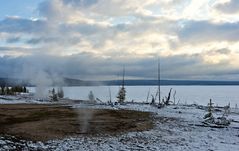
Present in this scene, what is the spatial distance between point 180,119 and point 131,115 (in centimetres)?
388

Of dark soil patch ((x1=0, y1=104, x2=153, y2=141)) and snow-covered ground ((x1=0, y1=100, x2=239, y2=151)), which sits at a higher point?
dark soil patch ((x1=0, y1=104, x2=153, y2=141))

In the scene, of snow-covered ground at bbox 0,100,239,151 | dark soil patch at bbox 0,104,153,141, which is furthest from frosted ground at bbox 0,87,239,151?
dark soil patch at bbox 0,104,153,141

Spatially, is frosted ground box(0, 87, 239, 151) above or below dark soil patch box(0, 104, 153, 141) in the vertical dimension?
below

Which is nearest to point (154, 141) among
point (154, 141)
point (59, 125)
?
point (154, 141)

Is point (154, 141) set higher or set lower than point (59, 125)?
lower

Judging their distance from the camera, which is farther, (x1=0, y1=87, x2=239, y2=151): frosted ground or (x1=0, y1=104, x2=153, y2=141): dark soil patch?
(x1=0, y1=104, x2=153, y2=141): dark soil patch

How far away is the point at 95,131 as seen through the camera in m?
20.7

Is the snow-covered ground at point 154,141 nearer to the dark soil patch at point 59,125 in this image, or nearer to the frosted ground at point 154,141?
the frosted ground at point 154,141

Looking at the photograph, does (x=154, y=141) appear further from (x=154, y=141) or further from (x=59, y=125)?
(x=59, y=125)

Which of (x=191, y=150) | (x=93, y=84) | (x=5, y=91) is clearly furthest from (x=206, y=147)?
(x=5, y=91)

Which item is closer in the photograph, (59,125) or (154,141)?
(154,141)

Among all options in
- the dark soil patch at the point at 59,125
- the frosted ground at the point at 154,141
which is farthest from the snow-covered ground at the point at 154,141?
the dark soil patch at the point at 59,125

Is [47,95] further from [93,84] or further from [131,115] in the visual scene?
[131,115]

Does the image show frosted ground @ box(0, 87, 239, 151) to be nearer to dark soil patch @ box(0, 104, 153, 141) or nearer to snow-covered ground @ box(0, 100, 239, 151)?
snow-covered ground @ box(0, 100, 239, 151)
